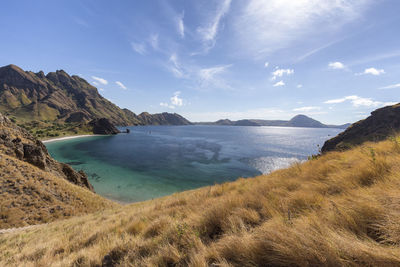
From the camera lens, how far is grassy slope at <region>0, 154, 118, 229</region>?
11.6m

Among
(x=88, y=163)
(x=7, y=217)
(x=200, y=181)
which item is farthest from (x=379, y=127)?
(x=88, y=163)

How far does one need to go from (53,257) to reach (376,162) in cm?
904

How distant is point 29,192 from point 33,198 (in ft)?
2.65

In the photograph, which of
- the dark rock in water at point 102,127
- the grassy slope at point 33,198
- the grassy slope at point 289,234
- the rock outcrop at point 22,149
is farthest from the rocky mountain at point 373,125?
the dark rock in water at point 102,127

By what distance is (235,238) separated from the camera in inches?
99.2

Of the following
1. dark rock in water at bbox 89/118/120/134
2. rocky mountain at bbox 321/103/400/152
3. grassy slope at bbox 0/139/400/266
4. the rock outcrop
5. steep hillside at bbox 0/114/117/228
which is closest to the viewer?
grassy slope at bbox 0/139/400/266

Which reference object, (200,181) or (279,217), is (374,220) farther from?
(200,181)

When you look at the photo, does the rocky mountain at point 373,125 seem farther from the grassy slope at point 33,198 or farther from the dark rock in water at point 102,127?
the dark rock in water at point 102,127

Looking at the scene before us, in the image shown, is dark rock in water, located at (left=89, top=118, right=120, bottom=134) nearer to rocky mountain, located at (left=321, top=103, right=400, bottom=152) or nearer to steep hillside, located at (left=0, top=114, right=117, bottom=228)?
steep hillside, located at (left=0, top=114, right=117, bottom=228)

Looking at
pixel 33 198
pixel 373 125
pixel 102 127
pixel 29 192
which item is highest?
pixel 373 125

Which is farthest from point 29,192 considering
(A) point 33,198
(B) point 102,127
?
(B) point 102,127

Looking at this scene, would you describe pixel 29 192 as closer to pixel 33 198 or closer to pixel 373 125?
pixel 33 198

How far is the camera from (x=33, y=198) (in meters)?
13.1

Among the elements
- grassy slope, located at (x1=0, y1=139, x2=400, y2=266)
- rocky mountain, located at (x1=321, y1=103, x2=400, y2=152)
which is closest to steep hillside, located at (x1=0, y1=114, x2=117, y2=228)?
grassy slope, located at (x1=0, y1=139, x2=400, y2=266)
